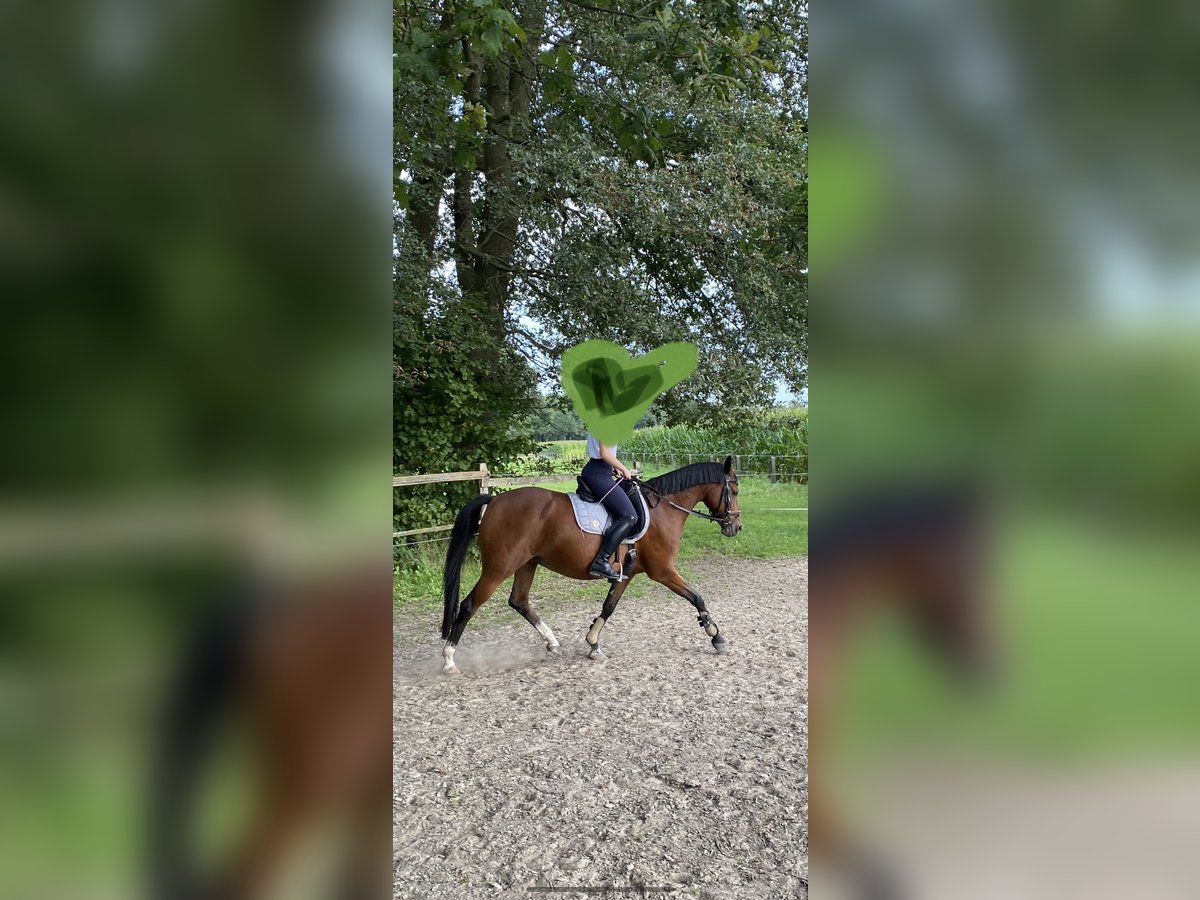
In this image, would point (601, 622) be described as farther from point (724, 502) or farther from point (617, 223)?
point (617, 223)

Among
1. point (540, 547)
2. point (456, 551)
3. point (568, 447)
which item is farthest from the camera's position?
point (568, 447)

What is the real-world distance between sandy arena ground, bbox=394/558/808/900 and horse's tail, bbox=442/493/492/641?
46 cm

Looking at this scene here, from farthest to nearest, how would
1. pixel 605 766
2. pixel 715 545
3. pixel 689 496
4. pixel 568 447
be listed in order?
pixel 715 545 → pixel 568 447 → pixel 689 496 → pixel 605 766

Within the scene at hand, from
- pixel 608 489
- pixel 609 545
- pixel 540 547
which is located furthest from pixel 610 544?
pixel 540 547

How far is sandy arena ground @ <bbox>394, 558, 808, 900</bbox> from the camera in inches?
103

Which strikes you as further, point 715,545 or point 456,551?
point 715,545

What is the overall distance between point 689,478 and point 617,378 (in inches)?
78.4
